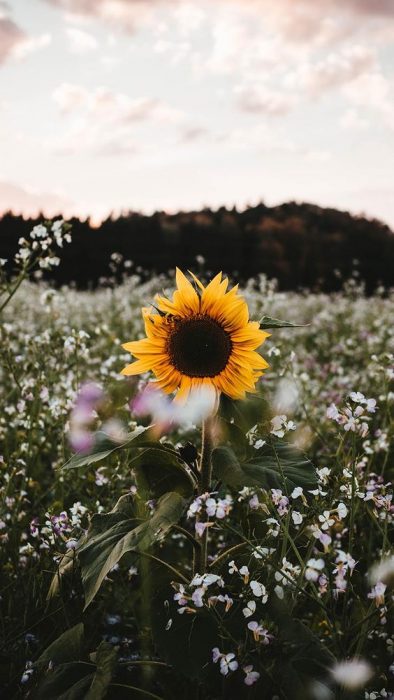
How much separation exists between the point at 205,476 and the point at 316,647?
54cm

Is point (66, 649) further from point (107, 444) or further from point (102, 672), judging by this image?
point (107, 444)

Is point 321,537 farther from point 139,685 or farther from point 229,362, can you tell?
point 139,685

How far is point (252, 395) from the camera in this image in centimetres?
192

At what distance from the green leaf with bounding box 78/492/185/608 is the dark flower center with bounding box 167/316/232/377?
15.0 inches

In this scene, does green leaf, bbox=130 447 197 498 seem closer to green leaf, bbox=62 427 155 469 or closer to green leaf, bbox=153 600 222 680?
green leaf, bbox=62 427 155 469

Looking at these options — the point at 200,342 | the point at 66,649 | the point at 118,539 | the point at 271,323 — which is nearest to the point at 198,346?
the point at 200,342

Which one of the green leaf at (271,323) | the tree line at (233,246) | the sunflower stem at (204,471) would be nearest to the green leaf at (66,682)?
the sunflower stem at (204,471)

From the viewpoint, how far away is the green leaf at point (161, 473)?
1841 millimetres

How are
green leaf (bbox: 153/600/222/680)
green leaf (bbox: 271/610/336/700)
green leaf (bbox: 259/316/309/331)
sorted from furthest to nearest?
green leaf (bbox: 259/316/309/331) → green leaf (bbox: 153/600/222/680) → green leaf (bbox: 271/610/336/700)

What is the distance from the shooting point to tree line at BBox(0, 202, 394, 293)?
27.7 metres

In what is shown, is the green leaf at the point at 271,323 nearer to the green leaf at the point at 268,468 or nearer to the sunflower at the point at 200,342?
the sunflower at the point at 200,342

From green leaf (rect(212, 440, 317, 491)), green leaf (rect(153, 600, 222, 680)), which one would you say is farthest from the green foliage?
green leaf (rect(212, 440, 317, 491))

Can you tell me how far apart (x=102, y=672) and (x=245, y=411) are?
0.79m

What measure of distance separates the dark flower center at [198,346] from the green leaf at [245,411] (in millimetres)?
103
